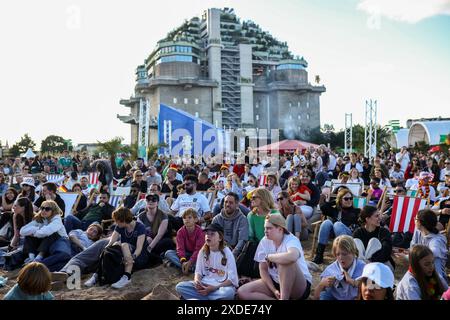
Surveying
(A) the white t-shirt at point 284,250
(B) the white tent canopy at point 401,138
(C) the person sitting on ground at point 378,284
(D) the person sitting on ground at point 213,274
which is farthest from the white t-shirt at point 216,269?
(B) the white tent canopy at point 401,138

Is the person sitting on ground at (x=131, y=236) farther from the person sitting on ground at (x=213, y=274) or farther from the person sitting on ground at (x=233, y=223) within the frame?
the person sitting on ground at (x=213, y=274)

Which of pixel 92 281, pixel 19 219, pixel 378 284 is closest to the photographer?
pixel 378 284

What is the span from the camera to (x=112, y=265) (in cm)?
586

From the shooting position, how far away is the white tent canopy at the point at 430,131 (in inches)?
1944

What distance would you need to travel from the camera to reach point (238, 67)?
78062 millimetres

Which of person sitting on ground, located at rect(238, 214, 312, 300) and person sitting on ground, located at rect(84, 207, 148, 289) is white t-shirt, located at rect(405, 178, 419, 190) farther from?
person sitting on ground, located at rect(84, 207, 148, 289)

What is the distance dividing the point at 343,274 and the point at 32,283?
9.80ft

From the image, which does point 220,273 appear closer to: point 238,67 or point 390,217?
point 390,217

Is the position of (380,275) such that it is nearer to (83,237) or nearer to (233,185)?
(83,237)

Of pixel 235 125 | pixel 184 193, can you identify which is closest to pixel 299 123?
pixel 235 125

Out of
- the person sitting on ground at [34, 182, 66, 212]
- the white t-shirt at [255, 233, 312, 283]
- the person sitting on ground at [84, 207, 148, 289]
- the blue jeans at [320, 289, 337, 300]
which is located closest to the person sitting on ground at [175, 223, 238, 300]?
the white t-shirt at [255, 233, 312, 283]

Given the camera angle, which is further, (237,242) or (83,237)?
(83,237)

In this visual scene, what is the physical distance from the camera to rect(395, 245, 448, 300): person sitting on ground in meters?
3.74

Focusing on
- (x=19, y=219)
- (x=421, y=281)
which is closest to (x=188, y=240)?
(x=19, y=219)
